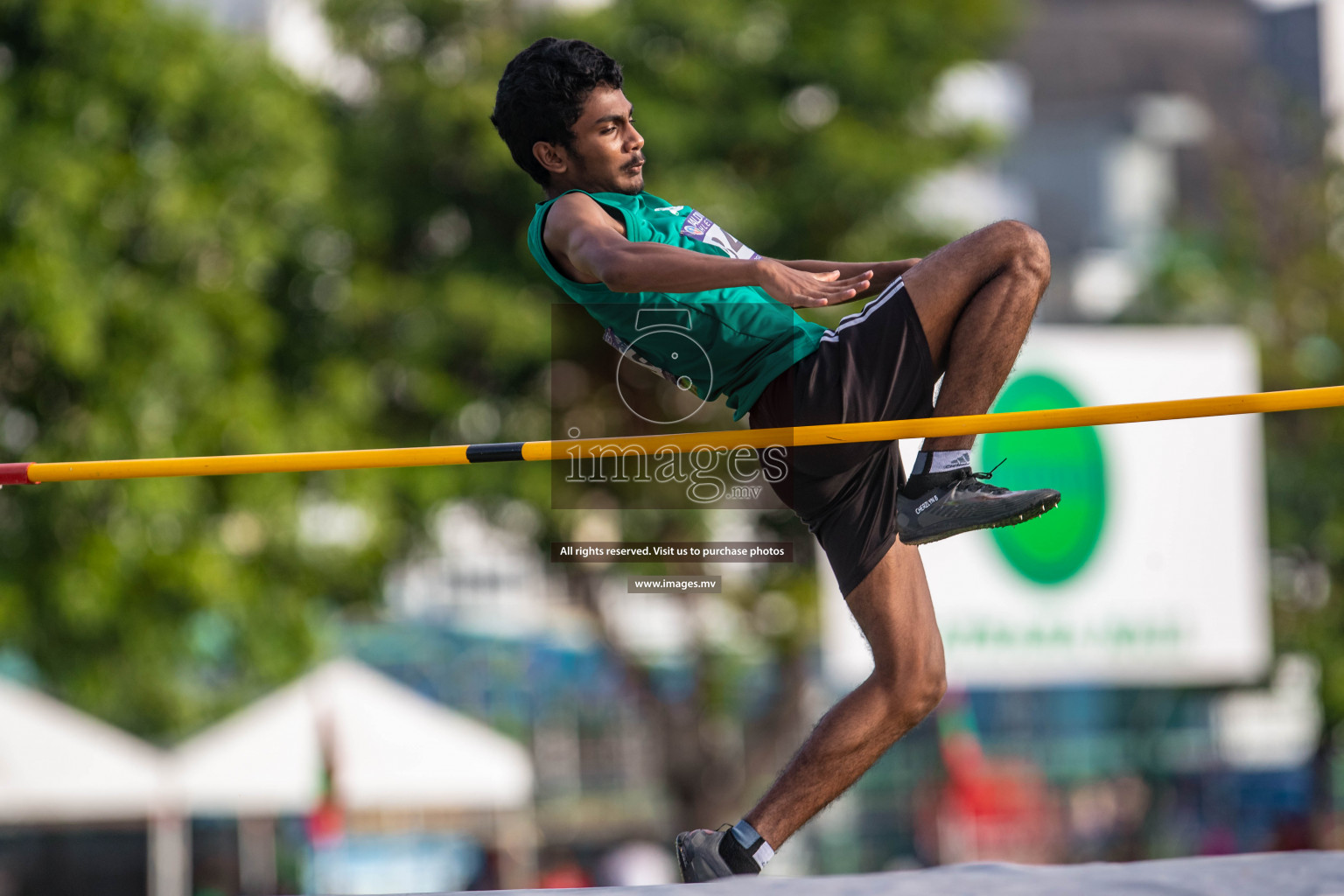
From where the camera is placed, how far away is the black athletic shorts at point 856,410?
4.05 m

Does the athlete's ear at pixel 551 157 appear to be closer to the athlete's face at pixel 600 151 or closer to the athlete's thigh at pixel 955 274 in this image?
the athlete's face at pixel 600 151

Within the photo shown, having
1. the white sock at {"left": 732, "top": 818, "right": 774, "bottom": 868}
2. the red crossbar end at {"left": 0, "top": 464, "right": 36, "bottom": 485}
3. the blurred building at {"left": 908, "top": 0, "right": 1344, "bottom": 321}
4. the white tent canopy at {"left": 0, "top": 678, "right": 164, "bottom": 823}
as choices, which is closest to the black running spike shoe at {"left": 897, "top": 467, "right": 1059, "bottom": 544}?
the white sock at {"left": 732, "top": 818, "right": 774, "bottom": 868}

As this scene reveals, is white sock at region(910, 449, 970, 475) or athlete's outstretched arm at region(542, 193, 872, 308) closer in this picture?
athlete's outstretched arm at region(542, 193, 872, 308)

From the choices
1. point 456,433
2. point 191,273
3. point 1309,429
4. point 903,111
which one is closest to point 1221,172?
point 1309,429

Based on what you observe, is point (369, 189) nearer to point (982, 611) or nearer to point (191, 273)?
point (191, 273)

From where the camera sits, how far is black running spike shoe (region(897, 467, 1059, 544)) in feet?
12.8

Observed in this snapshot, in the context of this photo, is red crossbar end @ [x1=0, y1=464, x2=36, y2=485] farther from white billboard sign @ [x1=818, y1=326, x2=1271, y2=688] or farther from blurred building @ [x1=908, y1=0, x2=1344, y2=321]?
blurred building @ [x1=908, y1=0, x2=1344, y2=321]

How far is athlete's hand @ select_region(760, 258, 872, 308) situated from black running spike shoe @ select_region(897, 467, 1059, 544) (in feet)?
1.99

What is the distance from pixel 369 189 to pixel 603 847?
493 inches

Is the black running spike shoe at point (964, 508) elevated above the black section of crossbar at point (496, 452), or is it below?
below

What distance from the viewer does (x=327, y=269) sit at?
12.0 m

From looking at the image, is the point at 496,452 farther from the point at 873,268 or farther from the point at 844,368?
the point at 873,268

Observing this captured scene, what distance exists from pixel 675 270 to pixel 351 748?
8.64 meters

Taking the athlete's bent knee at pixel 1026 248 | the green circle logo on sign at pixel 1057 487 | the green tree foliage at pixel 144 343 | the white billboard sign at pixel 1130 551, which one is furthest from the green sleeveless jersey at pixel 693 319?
the white billboard sign at pixel 1130 551
